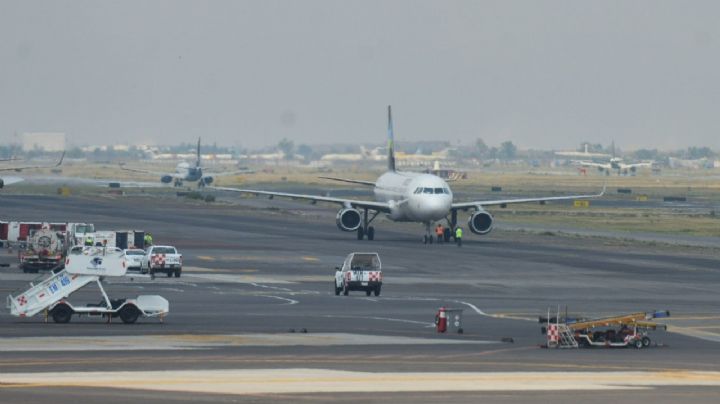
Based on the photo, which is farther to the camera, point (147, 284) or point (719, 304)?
point (147, 284)

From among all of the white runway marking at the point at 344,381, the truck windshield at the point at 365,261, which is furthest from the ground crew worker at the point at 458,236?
the white runway marking at the point at 344,381

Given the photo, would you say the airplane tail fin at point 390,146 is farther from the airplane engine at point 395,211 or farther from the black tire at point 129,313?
the black tire at point 129,313

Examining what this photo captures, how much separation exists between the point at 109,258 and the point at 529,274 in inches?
1343

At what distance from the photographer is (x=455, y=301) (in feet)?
216

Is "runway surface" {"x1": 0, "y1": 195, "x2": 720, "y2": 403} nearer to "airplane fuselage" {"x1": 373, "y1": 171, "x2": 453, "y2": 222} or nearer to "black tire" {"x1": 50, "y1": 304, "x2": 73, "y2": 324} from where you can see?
"black tire" {"x1": 50, "y1": 304, "x2": 73, "y2": 324}

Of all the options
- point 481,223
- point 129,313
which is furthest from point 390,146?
point 129,313

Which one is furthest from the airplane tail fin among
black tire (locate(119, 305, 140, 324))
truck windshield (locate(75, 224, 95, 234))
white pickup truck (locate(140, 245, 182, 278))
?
black tire (locate(119, 305, 140, 324))

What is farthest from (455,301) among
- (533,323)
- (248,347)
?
(248,347)

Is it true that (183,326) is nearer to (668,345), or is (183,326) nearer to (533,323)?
(533,323)

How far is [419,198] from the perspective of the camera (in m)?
103

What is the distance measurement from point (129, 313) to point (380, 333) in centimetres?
921

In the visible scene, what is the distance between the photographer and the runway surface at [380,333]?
37031mm

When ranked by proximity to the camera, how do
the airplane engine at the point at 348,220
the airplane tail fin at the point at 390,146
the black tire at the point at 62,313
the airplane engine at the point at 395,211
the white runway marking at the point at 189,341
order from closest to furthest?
1. the white runway marking at the point at 189,341
2. the black tire at the point at 62,313
3. the airplane engine at the point at 395,211
4. the airplane engine at the point at 348,220
5. the airplane tail fin at the point at 390,146

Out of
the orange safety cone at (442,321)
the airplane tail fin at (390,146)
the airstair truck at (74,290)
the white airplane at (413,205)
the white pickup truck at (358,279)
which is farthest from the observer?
the airplane tail fin at (390,146)
